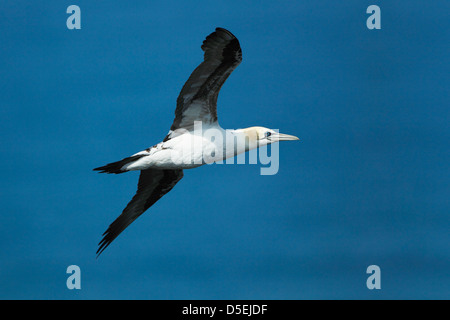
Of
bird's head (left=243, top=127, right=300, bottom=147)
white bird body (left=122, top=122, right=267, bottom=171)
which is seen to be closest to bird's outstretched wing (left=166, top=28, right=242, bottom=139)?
white bird body (left=122, top=122, right=267, bottom=171)

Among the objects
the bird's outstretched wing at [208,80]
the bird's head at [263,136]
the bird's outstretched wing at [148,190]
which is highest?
the bird's outstretched wing at [208,80]

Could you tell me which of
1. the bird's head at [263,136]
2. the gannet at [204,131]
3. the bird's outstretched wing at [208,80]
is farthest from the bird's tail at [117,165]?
the bird's head at [263,136]

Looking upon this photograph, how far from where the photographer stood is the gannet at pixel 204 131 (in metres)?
14.0

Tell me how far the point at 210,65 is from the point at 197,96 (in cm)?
89

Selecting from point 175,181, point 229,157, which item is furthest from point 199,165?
point 175,181

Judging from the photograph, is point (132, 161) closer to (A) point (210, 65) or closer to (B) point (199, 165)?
(B) point (199, 165)

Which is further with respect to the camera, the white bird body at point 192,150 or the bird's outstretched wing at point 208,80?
the white bird body at point 192,150

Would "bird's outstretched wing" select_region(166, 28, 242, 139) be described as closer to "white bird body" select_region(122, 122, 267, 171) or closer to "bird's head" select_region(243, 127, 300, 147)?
"white bird body" select_region(122, 122, 267, 171)

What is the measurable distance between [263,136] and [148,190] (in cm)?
339

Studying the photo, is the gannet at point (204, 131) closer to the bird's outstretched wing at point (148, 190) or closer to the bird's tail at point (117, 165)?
the bird's tail at point (117, 165)

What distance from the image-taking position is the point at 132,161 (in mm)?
14516

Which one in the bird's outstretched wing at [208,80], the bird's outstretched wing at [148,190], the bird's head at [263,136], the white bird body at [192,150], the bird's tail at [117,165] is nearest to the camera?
the bird's outstretched wing at [208,80]

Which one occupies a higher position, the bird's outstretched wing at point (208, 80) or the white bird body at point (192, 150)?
the bird's outstretched wing at point (208, 80)

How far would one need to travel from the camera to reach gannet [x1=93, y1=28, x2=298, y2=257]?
551 inches
